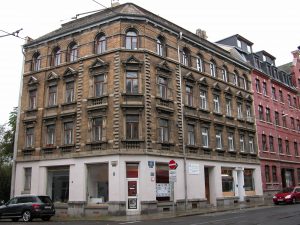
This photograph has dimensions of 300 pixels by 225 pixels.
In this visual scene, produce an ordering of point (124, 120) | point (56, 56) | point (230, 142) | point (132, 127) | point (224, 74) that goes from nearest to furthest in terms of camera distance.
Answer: point (124, 120) → point (132, 127) → point (56, 56) → point (230, 142) → point (224, 74)

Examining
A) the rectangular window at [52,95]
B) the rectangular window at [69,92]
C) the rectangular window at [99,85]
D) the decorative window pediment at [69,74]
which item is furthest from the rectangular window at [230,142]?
the rectangular window at [52,95]

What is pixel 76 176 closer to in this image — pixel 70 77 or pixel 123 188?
pixel 123 188

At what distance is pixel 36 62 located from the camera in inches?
1201

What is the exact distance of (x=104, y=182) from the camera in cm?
2434

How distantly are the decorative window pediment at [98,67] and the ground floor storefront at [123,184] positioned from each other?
6.30 m

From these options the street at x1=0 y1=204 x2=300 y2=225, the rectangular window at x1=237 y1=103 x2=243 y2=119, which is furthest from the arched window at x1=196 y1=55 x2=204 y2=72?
the street at x1=0 y1=204 x2=300 y2=225

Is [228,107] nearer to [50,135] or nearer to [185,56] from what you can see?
[185,56]

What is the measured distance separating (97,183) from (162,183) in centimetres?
457

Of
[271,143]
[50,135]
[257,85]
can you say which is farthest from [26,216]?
[257,85]

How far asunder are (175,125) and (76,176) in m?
8.14

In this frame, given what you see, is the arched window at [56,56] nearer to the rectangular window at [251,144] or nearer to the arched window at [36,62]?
the arched window at [36,62]

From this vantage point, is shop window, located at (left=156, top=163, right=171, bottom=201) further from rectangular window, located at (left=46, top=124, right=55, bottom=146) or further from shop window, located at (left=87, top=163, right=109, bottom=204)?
rectangular window, located at (left=46, top=124, right=55, bottom=146)

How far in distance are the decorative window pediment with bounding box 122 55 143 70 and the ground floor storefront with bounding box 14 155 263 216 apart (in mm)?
6383

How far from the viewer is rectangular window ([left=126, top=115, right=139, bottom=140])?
24172mm
